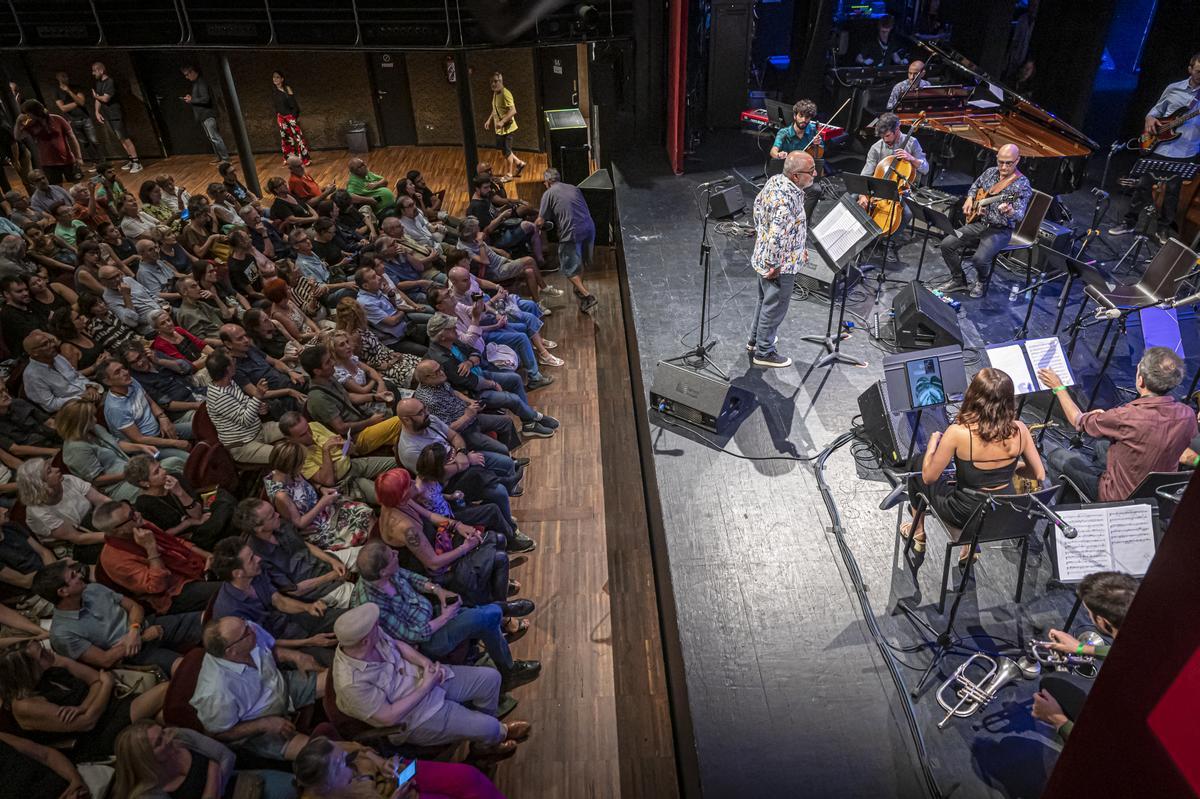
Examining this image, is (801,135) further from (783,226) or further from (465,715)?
(465,715)

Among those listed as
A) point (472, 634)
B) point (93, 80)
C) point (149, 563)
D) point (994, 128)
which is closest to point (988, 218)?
point (994, 128)

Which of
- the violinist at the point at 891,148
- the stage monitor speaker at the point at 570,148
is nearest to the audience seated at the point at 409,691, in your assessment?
the violinist at the point at 891,148

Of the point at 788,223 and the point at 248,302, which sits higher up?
the point at 788,223

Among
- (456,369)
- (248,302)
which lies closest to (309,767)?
(456,369)

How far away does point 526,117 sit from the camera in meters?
11.5


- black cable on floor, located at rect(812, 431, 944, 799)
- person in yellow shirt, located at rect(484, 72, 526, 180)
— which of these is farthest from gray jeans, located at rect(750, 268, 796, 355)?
person in yellow shirt, located at rect(484, 72, 526, 180)

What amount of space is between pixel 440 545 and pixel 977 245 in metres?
5.28

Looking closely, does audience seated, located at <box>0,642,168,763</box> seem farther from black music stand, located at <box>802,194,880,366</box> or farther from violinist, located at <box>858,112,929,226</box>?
violinist, located at <box>858,112,929,226</box>

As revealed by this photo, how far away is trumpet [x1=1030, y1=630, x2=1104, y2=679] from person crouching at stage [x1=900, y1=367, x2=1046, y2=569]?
0.58 m

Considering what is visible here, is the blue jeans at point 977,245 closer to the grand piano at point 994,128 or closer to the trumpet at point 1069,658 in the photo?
the grand piano at point 994,128

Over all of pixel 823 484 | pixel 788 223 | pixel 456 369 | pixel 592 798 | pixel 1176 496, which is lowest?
pixel 592 798

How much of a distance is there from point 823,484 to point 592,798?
2194 millimetres

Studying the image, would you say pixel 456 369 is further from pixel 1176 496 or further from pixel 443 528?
pixel 1176 496

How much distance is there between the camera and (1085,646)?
2.97m
